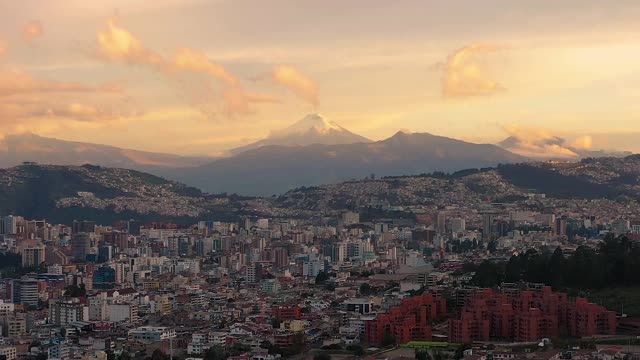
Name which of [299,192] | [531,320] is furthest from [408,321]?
[299,192]

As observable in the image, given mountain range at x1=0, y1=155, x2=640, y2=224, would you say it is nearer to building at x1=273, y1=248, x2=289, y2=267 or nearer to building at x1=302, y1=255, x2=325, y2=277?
building at x1=273, y1=248, x2=289, y2=267

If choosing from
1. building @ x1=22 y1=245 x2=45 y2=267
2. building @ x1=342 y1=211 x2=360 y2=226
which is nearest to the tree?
building @ x1=22 y1=245 x2=45 y2=267

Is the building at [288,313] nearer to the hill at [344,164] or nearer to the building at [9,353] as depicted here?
the building at [9,353]

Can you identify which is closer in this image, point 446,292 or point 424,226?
point 446,292

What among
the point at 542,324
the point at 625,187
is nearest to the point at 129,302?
the point at 542,324

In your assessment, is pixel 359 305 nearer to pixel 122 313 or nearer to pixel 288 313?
pixel 288 313

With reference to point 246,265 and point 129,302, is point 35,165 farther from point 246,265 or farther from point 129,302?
point 129,302

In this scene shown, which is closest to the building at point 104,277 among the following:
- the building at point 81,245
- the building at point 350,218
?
the building at point 81,245
